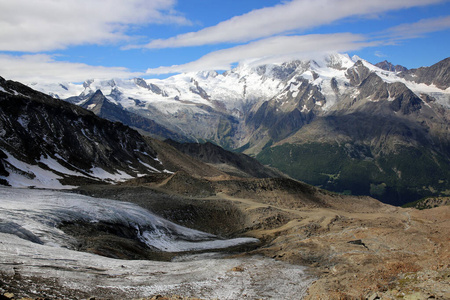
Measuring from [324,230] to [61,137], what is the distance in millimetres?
97219

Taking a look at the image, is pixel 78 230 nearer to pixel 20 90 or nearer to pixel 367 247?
pixel 367 247

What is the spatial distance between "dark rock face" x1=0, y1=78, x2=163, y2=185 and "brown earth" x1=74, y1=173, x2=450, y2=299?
101 feet

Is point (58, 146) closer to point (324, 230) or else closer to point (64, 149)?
point (64, 149)

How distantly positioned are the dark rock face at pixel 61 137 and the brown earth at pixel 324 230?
101 feet

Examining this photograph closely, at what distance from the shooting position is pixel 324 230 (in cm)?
6619

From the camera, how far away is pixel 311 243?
48.3 metres

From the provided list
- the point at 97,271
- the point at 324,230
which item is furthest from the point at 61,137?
the point at 97,271

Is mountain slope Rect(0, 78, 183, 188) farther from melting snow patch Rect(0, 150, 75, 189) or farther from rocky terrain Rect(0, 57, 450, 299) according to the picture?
rocky terrain Rect(0, 57, 450, 299)

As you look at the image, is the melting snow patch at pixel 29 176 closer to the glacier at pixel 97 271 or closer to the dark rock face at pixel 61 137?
the dark rock face at pixel 61 137

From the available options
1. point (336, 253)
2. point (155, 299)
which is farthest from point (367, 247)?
point (155, 299)

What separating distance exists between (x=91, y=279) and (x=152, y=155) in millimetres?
150246

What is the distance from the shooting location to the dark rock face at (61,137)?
107688 mm

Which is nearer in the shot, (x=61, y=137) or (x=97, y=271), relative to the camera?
(x=97, y=271)

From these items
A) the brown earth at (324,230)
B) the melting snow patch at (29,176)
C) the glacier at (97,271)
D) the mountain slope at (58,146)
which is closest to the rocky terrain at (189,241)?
the glacier at (97,271)
